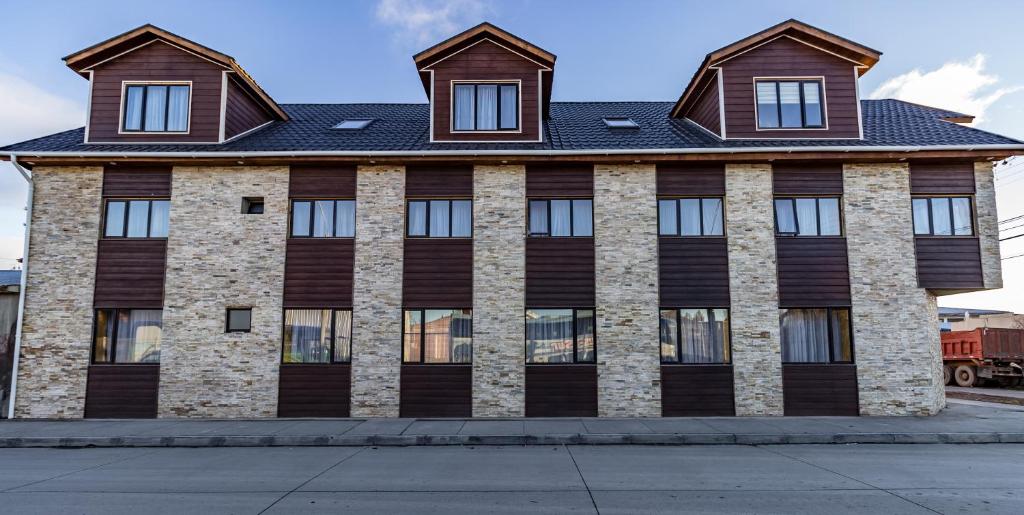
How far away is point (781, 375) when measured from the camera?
14086 mm

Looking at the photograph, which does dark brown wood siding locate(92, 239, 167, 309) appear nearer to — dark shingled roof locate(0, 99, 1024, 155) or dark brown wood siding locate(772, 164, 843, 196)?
dark shingled roof locate(0, 99, 1024, 155)

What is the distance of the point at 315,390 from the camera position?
46.4 ft

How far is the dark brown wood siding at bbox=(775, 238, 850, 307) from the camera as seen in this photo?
564 inches

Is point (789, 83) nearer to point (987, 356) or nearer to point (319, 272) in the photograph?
point (319, 272)

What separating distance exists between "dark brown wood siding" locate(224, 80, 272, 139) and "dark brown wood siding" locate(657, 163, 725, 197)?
1105cm

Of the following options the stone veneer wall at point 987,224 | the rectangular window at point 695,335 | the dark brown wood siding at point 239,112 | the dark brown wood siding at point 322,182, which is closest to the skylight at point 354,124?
the dark brown wood siding at point 239,112

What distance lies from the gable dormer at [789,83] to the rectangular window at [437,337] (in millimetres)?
8094

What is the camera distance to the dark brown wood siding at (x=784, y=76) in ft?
49.8

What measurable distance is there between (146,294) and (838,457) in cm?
1491

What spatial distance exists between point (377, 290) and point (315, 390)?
2.72 meters

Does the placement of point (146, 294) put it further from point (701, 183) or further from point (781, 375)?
point (781, 375)

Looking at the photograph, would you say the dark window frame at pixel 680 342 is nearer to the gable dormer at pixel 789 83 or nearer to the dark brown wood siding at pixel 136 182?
the gable dormer at pixel 789 83

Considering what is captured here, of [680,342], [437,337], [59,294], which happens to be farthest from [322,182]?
[680,342]

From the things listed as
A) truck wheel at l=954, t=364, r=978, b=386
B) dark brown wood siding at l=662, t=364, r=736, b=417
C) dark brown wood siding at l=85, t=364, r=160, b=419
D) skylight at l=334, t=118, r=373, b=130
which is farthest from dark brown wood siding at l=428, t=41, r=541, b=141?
truck wheel at l=954, t=364, r=978, b=386
